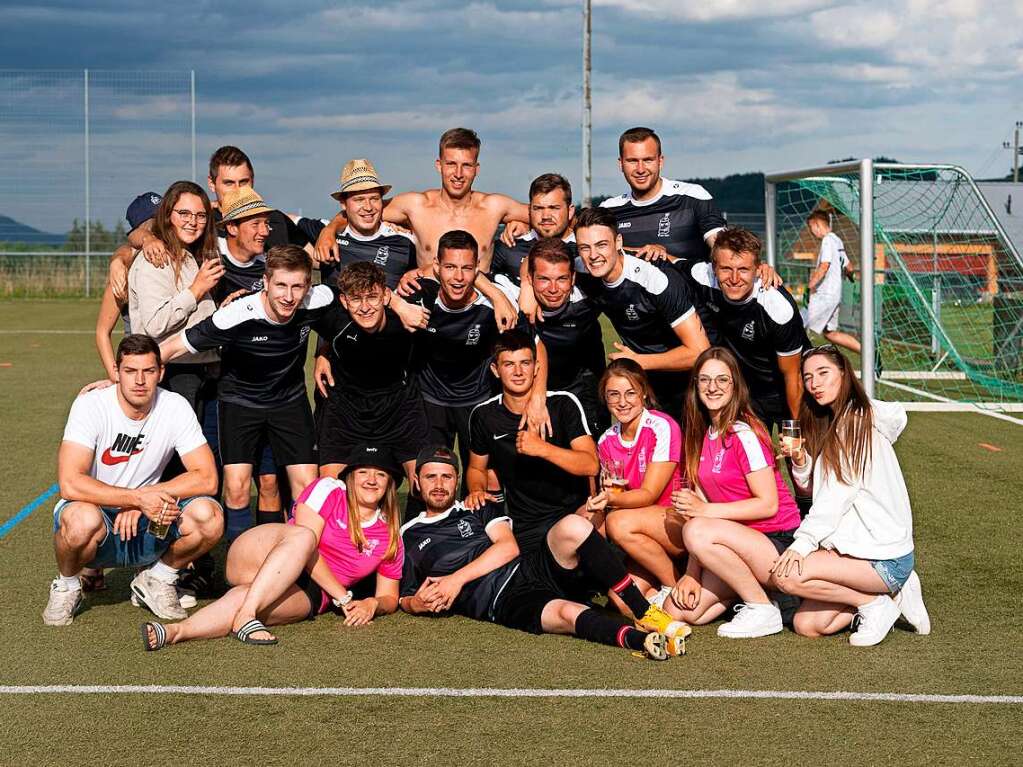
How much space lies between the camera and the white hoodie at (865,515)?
5.06 metres

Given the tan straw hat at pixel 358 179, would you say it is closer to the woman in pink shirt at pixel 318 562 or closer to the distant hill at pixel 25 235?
the woman in pink shirt at pixel 318 562

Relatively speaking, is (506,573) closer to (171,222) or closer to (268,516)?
(268,516)

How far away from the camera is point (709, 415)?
5480 millimetres

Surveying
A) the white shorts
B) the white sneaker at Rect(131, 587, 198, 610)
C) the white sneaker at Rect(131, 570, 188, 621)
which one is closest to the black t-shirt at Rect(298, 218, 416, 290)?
the white sneaker at Rect(131, 587, 198, 610)

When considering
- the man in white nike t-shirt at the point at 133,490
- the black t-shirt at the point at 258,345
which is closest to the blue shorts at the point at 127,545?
the man in white nike t-shirt at the point at 133,490

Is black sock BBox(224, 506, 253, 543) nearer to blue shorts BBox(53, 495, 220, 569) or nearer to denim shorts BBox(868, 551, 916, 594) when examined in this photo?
blue shorts BBox(53, 495, 220, 569)

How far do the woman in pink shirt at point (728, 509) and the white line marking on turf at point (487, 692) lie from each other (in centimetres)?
72

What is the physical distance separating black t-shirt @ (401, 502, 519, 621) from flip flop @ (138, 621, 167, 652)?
111cm

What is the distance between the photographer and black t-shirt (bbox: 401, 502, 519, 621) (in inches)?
215

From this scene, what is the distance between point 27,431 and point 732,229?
22.8ft

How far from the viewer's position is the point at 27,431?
10438 mm

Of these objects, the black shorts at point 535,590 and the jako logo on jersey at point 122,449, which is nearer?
the black shorts at point 535,590

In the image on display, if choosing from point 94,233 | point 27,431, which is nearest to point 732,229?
point 27,431

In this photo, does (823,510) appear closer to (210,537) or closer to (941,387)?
(210,537)
